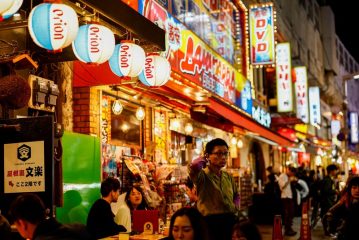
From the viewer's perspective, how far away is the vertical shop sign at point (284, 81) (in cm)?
2502

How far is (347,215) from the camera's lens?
697 centimetres

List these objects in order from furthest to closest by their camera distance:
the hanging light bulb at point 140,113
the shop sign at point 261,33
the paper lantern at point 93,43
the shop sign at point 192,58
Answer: the shop sign at point 261,33
the hanging light bulb at point 140,113
the shop sign at point 192,58
the paper lantern at point 93,43

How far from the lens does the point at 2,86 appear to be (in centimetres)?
680

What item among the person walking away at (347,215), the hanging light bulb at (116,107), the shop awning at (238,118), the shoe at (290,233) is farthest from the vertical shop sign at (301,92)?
the person walking away at (347,215)

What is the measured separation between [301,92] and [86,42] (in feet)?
79.1

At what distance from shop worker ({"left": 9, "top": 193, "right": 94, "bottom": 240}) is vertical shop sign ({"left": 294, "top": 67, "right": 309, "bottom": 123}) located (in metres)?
26.2

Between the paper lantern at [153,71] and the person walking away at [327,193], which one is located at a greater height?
the paper lantern at [153,71]

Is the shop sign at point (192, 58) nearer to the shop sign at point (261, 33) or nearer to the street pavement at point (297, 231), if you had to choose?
the shop sign at point (261, 33)

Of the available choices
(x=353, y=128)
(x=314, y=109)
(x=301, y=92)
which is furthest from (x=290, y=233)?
(x=353, y=128)

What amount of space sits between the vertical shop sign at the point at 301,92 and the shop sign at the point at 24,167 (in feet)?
80.5

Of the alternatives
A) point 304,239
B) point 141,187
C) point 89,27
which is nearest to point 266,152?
point 304,239

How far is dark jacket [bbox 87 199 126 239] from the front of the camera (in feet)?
24.8

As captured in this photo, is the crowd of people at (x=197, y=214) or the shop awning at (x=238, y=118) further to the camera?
the shop awning at (x=238, y=118)

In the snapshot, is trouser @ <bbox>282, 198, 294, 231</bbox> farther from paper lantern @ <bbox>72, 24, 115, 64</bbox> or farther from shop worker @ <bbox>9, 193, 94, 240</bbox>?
shop worker @ <bbox>9, 193, 94, 240</bbox>
